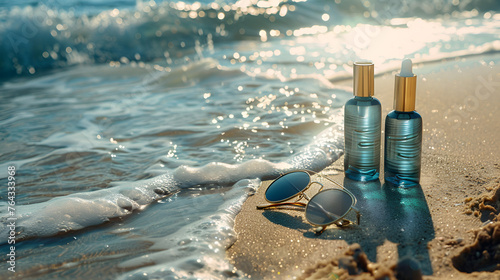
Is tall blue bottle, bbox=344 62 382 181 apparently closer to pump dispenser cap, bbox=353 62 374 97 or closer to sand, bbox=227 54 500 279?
pump dispenser cap, bbox=353 62 374 97

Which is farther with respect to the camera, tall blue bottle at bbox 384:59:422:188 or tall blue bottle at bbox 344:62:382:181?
tall blue bottle at bbox 344:62:382:181

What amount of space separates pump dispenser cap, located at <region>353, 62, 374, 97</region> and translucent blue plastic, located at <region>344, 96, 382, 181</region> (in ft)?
0.12

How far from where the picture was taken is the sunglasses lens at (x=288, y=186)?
2.13m

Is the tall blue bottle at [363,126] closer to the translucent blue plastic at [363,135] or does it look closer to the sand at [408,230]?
the translucent blue plastic at [363,135]

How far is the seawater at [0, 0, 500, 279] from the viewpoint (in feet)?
6.57

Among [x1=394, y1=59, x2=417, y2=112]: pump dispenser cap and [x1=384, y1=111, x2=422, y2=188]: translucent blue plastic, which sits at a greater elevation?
[x1=394, y1=59, x2=417, y2=112]: pump dispenser cap

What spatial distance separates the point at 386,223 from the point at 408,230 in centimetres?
10

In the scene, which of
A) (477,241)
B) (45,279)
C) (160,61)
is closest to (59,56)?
(160,61)

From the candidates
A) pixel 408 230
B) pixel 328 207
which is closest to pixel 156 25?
pixel 328 207

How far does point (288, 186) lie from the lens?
7.11 ft

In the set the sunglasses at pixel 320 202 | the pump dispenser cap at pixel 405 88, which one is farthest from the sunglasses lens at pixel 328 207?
the pump dispenser cap at pixel 405 88

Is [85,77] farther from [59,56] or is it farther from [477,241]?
[477,241]

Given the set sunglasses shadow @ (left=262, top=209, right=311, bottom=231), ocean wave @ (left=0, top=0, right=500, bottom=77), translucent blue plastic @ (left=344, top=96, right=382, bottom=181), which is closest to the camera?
sunglasses shadow @ (left=262, top=209, right=311, bottom=231)

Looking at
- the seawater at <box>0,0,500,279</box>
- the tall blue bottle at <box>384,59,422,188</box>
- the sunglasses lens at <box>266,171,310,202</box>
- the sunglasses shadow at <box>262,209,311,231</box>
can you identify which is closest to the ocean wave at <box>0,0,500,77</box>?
the seawater at <box>0,0,500,279</box>
